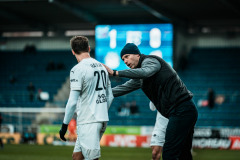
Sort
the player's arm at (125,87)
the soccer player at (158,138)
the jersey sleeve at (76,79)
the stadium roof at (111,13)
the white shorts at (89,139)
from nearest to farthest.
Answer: the jersey sleeve at (76,79) → the white shorts at (89,139) → the player's arm at (125,87) → the soccer player at (158,138) → the stadium roof at (111,13)

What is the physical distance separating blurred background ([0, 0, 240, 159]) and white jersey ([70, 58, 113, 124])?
1595 centimetres

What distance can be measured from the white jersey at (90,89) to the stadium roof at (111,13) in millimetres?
19737

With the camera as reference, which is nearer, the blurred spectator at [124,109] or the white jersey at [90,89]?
the white jersey at [90,89]

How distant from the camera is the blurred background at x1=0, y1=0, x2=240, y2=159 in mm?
25031

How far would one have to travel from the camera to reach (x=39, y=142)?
82.2 ft

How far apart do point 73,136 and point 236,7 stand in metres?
11.5

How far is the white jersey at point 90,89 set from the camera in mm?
6281

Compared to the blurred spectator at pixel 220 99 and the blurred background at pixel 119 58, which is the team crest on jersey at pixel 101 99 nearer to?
the blurred background at pixel 119 58

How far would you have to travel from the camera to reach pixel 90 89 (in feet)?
20.8

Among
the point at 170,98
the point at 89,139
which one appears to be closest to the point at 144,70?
the point at 170,98

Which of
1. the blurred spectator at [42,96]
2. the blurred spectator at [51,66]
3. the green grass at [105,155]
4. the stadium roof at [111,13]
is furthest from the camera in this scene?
the blurred spectator at [51,66]

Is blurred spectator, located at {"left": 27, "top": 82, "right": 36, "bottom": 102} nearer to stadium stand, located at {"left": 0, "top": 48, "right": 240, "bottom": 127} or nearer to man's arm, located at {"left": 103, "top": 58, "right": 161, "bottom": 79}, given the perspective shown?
stadium stand, located at {"left": 0, "top": 48, "right": 240, "bottom": 127}

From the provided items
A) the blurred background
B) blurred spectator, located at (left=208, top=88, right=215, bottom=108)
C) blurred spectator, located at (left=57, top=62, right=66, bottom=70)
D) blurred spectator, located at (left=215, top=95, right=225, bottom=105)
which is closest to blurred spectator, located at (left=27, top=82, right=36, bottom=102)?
the blurred background

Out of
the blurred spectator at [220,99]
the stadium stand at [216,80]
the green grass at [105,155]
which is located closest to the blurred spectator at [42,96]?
the stadium stand at [216,80]
